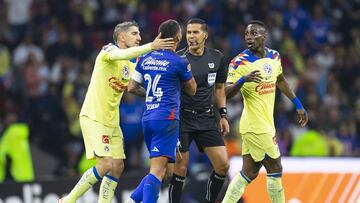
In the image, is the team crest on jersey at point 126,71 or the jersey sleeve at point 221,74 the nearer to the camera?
the team crest on jersey at point 126,71

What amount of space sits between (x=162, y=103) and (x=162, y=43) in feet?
2.57

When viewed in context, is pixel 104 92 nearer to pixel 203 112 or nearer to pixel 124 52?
pixel 124 52

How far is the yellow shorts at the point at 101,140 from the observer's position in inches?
541

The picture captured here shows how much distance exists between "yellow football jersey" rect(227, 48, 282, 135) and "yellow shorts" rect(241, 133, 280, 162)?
0.07 meters

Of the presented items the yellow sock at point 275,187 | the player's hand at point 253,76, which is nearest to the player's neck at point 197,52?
the player's hand at point 253,76

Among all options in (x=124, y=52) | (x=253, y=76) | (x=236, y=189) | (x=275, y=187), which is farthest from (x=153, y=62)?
(x=275, y=187)

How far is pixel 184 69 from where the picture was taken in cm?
1297

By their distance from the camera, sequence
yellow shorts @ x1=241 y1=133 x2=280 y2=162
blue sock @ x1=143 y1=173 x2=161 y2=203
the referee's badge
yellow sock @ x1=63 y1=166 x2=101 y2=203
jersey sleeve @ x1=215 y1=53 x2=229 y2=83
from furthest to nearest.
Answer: jersey sleeve @ x1=215 y1=53 x2=229 y2=83 → the referee's badge → yellow shorts @ x1=241 y1=133 x2=280 y2=162 → yellow sock @ x1=63 y1=166 x2=101 y2=203 → blue sock @ x1=143 y1=173 x2=161 y2=203

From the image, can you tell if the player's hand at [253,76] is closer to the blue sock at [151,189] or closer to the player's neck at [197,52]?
the player's neck at [197,52]

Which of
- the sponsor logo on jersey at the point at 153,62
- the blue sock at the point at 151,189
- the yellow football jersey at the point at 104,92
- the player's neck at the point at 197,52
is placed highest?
the sponsor logo on jersey at the point at 153,62

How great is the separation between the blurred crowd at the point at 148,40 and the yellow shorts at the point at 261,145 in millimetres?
6018

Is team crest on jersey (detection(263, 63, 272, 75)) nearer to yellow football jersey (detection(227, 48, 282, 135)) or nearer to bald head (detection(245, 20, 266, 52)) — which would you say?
yellow football jersey (detection(227, 48, 282, 135))

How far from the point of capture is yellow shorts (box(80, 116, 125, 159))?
13750 millimetres

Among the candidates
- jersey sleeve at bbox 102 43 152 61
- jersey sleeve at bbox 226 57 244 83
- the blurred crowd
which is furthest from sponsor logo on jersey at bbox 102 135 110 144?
the blurred crowd
